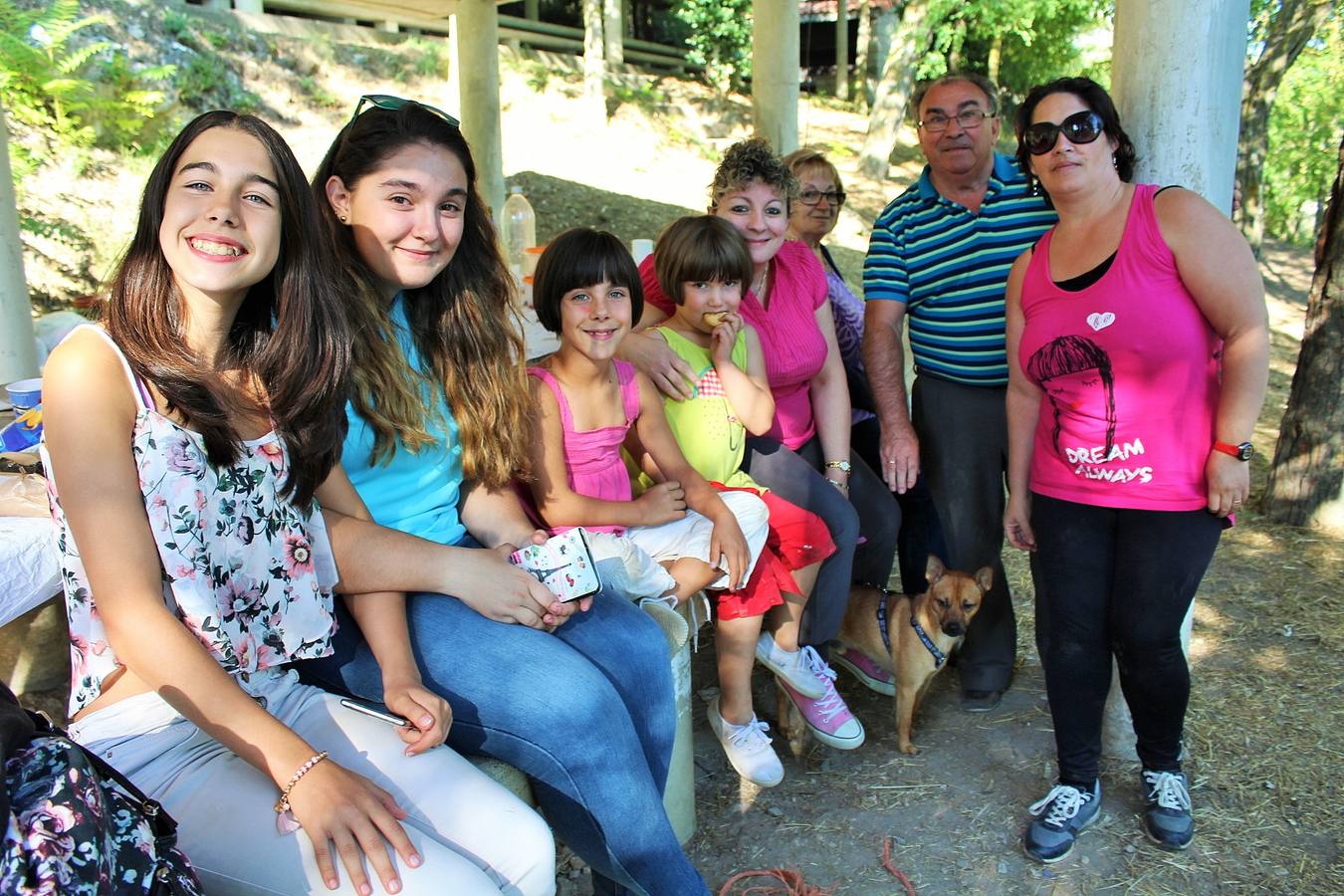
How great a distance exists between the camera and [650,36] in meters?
26.7

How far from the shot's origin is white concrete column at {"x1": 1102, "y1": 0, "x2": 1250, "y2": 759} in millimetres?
2936

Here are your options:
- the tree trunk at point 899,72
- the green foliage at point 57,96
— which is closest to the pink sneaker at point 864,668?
the green foliage at point 57,96

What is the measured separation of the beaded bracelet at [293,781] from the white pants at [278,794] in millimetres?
20

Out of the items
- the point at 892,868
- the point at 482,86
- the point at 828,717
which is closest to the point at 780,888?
the point at 892,868

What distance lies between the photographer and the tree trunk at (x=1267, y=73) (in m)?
8.70

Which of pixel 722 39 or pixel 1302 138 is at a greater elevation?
pixel 722 39

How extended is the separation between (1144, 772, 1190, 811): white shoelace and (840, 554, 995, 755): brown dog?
2.36ft

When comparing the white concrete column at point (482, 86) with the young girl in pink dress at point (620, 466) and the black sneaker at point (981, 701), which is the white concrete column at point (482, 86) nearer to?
the young girl in pink dress at point (620, 466)

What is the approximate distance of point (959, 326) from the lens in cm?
331

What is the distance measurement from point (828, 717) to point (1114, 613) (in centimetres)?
100

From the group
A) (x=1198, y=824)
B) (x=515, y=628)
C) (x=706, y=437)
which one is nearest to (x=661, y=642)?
(x=515, y=628)

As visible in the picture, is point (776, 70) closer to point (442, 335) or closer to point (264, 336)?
point (442, 335)

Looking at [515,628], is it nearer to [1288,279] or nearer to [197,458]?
[197,458]

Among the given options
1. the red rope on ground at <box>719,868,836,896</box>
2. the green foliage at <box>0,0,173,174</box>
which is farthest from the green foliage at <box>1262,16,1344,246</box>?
the red rope on ground at <box>719,868,836,896</box>
